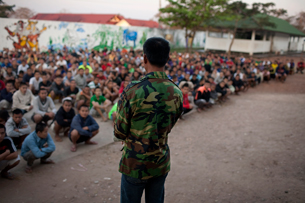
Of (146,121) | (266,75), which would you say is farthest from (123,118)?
(266,75)

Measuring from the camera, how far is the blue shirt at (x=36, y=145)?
3570mm

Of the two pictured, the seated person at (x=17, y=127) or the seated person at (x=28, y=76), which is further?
the seated person at (x=28, y=76)

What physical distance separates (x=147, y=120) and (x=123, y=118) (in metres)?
0.17

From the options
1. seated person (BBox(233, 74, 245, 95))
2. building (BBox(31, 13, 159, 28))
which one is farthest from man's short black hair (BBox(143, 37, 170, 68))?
building (BBox(31, 13, 159, 28))

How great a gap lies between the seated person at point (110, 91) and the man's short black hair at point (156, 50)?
19.2ft

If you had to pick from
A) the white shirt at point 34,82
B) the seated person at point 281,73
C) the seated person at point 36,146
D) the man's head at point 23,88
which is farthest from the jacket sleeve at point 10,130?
the seated person at point 281,73

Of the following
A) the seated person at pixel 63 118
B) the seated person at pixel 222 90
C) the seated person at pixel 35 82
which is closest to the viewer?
the seated person at pixel 63 118

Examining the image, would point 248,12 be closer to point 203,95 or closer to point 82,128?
point 203,95

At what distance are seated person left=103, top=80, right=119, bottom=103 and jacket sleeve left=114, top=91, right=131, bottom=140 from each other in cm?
579

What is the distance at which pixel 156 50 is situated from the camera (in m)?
1.54

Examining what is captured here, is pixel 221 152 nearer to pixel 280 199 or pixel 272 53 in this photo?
pixel 280 199

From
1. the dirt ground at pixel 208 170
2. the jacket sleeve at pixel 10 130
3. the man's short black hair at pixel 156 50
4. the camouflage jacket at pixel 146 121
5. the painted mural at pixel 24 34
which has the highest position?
the painted mural at pixel 24 34

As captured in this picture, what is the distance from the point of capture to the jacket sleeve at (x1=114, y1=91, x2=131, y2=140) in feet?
5.03

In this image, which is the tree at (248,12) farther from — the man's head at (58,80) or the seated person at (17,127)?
the seated person at (17,127)
